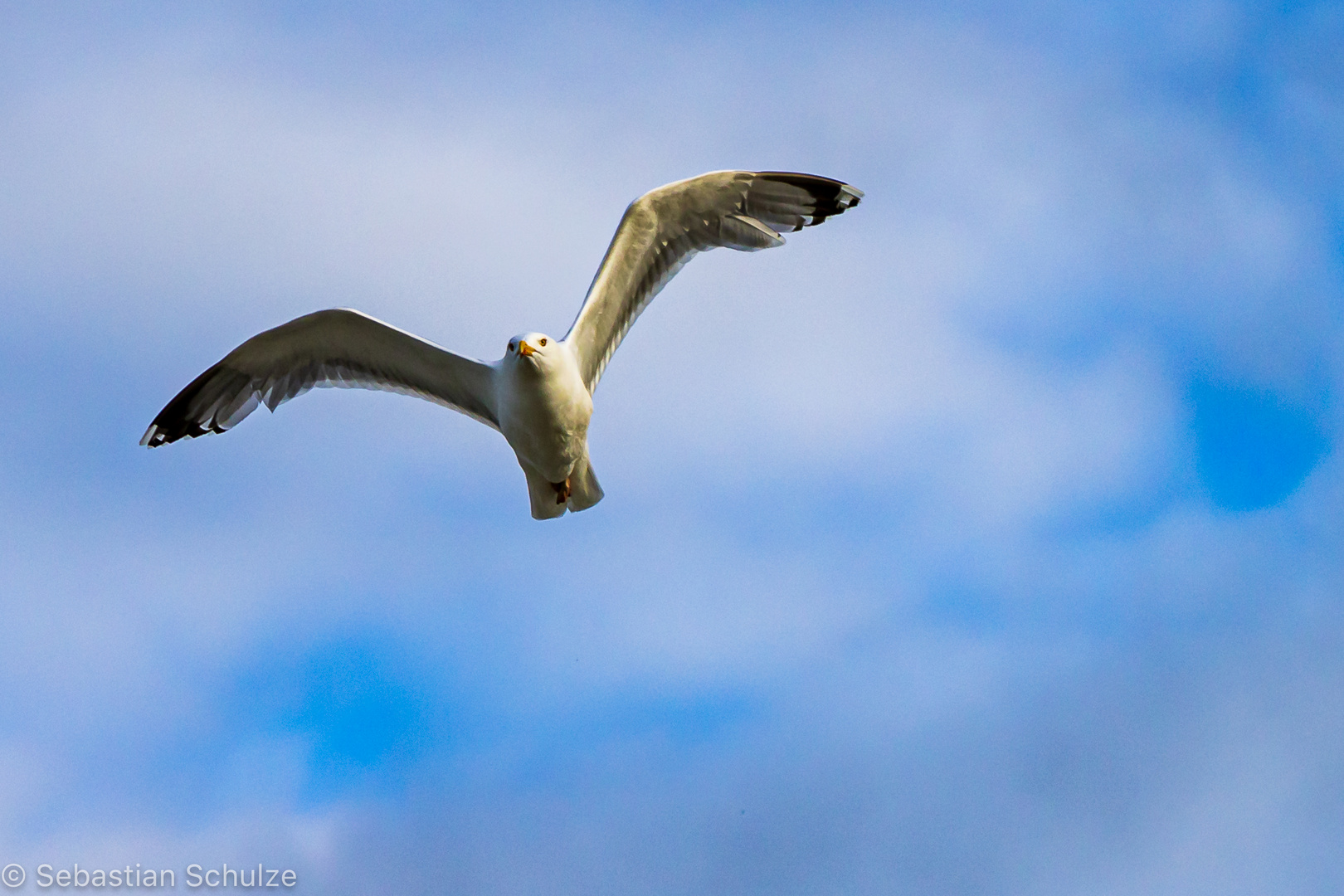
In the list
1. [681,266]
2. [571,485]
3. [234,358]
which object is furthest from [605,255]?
[234,358]

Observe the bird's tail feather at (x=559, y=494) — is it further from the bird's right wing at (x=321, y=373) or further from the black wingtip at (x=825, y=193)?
the black wingtip at (x=825, y=193)

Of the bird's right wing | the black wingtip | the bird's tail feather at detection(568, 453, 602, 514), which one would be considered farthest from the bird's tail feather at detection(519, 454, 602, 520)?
the black wingtip

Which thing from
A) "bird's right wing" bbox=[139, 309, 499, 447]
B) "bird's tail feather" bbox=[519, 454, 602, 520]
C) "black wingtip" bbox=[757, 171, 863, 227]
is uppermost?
"black wingtip" bbox=[757, 171, 863, 227]

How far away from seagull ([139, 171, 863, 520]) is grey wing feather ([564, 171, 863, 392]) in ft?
0.03

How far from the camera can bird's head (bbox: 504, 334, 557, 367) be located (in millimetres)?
11953

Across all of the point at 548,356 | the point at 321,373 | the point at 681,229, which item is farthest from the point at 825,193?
the point at 321,373

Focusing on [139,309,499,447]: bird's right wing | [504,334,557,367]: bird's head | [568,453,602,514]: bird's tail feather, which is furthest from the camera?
[568,453,602,514]: bird's tail feather

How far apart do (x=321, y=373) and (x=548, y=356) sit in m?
2.72

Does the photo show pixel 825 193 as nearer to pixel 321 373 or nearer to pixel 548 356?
pixel 548 356

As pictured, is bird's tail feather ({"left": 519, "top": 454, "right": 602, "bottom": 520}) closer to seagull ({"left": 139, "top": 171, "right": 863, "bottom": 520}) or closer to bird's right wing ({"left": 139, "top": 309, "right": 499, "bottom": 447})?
seagull ({"left": 139, "top": 171, "right": 863, "bottom": 520})

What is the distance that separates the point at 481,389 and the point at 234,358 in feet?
7.66

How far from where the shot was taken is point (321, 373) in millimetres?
13625

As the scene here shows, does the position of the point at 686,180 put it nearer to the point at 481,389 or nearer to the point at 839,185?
the point at 839,185

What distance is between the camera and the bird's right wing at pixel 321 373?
13.0 meters
